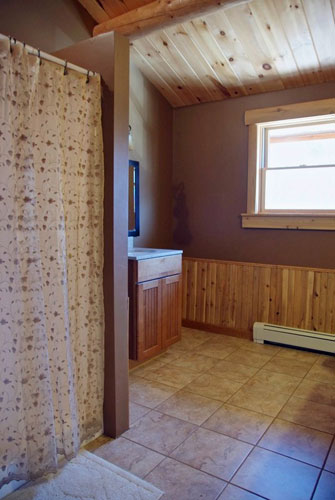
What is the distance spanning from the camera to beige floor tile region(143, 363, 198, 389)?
282 cm

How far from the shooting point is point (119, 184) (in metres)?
2.05

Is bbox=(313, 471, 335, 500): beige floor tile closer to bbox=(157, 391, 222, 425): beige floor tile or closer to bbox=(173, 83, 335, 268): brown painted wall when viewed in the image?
bbox=(157, 391, 222, 425): beige floor tile

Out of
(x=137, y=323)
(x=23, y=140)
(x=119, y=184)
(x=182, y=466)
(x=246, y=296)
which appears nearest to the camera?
(x=23, y=140)

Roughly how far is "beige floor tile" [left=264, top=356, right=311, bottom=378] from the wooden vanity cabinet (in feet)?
2.91

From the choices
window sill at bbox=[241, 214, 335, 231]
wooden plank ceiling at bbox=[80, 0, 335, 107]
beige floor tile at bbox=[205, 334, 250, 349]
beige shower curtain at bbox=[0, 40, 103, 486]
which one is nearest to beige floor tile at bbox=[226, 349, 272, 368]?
beige floor tile at bbox=[205, 334, 250, 349]

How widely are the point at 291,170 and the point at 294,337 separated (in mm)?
1571

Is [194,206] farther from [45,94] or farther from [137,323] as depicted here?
[45,94]

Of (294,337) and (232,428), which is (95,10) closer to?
(232,428)

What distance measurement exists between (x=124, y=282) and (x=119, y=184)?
0.54 m

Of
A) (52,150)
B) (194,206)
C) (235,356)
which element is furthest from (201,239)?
(52,150)

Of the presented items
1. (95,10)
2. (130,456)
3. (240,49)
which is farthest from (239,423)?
(95,10)

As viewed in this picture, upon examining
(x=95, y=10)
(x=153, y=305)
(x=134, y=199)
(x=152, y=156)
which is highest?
(x=95, y=10)

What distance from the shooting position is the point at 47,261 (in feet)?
5.76

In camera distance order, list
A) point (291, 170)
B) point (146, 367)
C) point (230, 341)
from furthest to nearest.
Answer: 1. point (230, 341)
2. point (291, 170)
3. point (146, 367)
